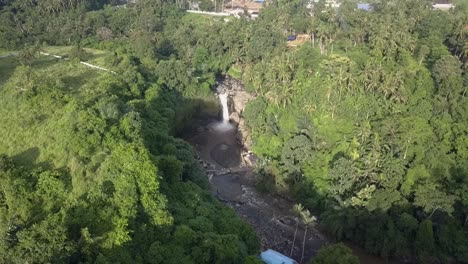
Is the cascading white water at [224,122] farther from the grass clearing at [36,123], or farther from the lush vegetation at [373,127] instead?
the grass clearing at [36,123]

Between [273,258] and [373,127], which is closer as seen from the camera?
[273,258]

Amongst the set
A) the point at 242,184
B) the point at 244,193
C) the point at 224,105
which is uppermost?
the point at 224,105

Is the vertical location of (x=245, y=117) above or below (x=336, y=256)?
below

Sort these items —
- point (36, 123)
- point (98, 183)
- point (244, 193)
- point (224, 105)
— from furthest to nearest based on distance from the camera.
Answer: point (224, 105), point (244, 193), point (36, 123), point (98, 183)

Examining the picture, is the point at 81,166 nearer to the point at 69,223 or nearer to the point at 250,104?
the point at 69,223

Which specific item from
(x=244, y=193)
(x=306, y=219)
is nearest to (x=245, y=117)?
(x=244, y=193)

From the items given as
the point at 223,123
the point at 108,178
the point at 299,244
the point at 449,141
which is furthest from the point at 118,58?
the point at 449,141

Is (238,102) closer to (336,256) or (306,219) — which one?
(306,219)

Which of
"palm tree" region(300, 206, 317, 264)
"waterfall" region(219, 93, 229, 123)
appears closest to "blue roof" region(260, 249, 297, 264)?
"palm tree" region(300, 206, 317, 264)
